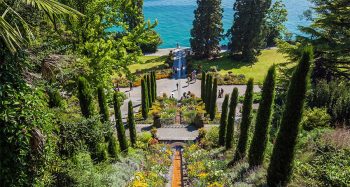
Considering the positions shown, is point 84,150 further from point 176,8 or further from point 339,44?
point 176,8

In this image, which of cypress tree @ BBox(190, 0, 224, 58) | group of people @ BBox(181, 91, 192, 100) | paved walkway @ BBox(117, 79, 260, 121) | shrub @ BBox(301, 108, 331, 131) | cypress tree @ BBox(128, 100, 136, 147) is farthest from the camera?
cypress tree @ BBox(190, 0, 224, 58)

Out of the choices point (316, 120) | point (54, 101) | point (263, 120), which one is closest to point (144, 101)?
point (316, 120)

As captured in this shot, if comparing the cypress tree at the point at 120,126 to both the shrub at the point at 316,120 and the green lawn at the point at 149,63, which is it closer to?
the shrub at the point at 316,120

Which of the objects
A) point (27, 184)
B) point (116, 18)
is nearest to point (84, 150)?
point (27, 184)

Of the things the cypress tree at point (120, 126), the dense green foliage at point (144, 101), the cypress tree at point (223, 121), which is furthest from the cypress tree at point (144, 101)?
the cypress tree at point (223, 121)

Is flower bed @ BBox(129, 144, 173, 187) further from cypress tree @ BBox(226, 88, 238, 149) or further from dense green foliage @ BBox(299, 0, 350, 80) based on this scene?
dense green foliage @ BBox(299, 0, 350, 80)

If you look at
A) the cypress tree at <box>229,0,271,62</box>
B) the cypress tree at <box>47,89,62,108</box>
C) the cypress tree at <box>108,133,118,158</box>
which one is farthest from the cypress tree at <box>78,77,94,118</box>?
the cypress tree at <box>229,0,271,62</box>

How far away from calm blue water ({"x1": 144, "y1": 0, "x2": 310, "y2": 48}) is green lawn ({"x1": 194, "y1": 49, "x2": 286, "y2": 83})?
2273 centimetres

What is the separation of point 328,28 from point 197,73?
2156 centimetres

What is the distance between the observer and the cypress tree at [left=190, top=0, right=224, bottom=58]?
41.9 meters

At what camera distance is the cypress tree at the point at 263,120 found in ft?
38.9

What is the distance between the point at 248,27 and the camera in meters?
40.9

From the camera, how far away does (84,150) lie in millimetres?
8102

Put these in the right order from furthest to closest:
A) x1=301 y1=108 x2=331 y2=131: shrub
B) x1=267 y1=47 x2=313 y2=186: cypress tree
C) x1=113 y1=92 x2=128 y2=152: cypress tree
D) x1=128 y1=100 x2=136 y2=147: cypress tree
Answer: x1=128 y1=100 x2=136 y2=147: cypress tree
x1=113 y1=92 x2=128 y2=152: cypress tree
x1=301 y1=108 x2=331 y2=131: shrub
x1=267 y1=47 x2=313 y2=186: cypress tree
